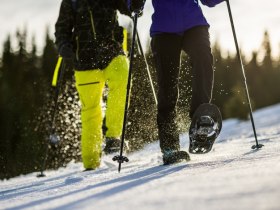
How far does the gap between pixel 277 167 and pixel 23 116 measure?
3956 cm

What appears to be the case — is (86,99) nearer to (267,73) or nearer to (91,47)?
(91,47)

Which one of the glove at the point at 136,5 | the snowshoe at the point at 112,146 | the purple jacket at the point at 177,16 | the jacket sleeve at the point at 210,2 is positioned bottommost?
the snowshoe at the point at 112,146

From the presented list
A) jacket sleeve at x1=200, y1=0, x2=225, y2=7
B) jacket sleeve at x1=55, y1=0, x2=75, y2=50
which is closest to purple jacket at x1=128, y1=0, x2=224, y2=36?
jacket sleeve at x1=200, y1=0, x2=225, y2=7

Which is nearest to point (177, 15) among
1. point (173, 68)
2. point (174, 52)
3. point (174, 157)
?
point (174, 52)

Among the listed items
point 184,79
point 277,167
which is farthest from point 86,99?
point 277,167

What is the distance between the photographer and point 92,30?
421 cm

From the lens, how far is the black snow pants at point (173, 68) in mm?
3260

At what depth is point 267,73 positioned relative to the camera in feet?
245

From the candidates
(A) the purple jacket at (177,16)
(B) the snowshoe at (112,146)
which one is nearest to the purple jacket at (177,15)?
(A) the purple jacket at (177,16)

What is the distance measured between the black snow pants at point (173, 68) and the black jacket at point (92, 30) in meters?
0.89

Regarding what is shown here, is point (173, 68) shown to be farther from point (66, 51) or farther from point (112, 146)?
point (66, 51)

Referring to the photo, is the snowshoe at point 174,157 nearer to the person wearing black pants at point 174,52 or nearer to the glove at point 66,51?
the person wearing black pants at point 174,52

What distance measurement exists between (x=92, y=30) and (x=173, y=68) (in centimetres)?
122

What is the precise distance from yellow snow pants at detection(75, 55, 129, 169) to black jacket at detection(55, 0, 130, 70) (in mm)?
93
